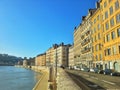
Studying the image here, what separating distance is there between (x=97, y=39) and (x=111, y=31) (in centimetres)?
1766

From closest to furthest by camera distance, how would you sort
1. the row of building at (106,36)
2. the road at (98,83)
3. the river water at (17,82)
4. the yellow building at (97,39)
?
the road at (98,83) < the river water at (17,82) < the row of building at (106,36) < the yellow building at (97,39)

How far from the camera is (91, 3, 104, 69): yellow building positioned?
235 feet

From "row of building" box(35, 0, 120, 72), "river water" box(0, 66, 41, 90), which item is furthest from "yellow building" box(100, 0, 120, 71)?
"river water" box(0, 66, 41, 90)

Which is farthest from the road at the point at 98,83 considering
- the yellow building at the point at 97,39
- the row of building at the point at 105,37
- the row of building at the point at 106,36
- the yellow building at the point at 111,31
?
the yellow building at the point at 97,39

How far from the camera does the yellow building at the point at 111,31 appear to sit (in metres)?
54.5

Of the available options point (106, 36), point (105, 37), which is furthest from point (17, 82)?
point (106, 36)

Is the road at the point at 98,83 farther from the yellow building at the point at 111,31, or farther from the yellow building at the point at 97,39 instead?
the yellow building at the point at 97,39

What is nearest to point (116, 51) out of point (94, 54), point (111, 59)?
point (111, 59)

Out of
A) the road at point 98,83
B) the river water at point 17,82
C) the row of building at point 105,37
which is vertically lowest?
the river water at point 17,82

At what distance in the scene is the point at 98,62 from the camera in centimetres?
7462

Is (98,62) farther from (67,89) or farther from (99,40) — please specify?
(67,89)

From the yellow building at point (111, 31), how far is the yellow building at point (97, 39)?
201 inches

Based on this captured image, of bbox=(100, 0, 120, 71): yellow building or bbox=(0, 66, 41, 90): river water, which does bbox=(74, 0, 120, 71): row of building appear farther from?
bbox=(0, 66, 41, 90): river water

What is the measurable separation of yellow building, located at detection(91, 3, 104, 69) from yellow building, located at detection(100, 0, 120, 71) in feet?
16.7
